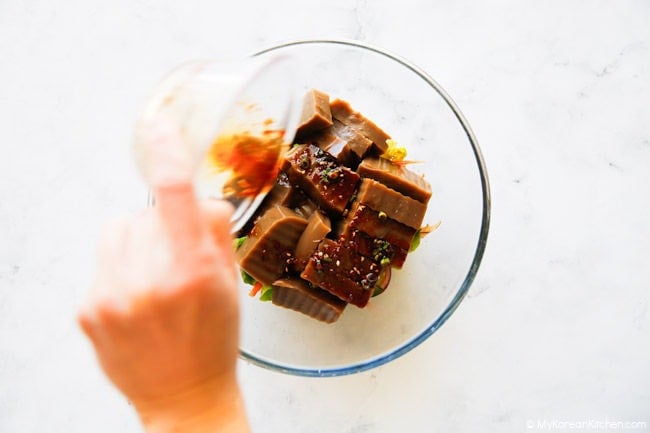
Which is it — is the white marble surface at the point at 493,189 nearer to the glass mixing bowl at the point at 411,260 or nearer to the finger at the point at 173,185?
the glass mixing bowl at the point at 411,260

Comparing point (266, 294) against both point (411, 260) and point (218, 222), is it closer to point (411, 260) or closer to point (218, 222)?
point (411, 260)

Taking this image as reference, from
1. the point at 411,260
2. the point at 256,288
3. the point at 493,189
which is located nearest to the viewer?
the point at 256,288

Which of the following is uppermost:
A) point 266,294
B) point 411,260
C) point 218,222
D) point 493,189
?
point 218,222

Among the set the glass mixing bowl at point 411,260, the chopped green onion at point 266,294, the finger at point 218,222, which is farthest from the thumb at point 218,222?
the glass mixing bowl at point 411,260

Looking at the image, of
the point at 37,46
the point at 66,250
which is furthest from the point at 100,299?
the point at 37,46

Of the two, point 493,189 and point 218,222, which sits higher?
point 218,222

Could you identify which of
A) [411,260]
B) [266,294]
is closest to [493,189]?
[411,260]

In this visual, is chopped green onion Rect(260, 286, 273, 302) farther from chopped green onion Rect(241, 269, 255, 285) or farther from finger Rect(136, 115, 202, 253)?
finger Rect(136, 115, 202, 253)
